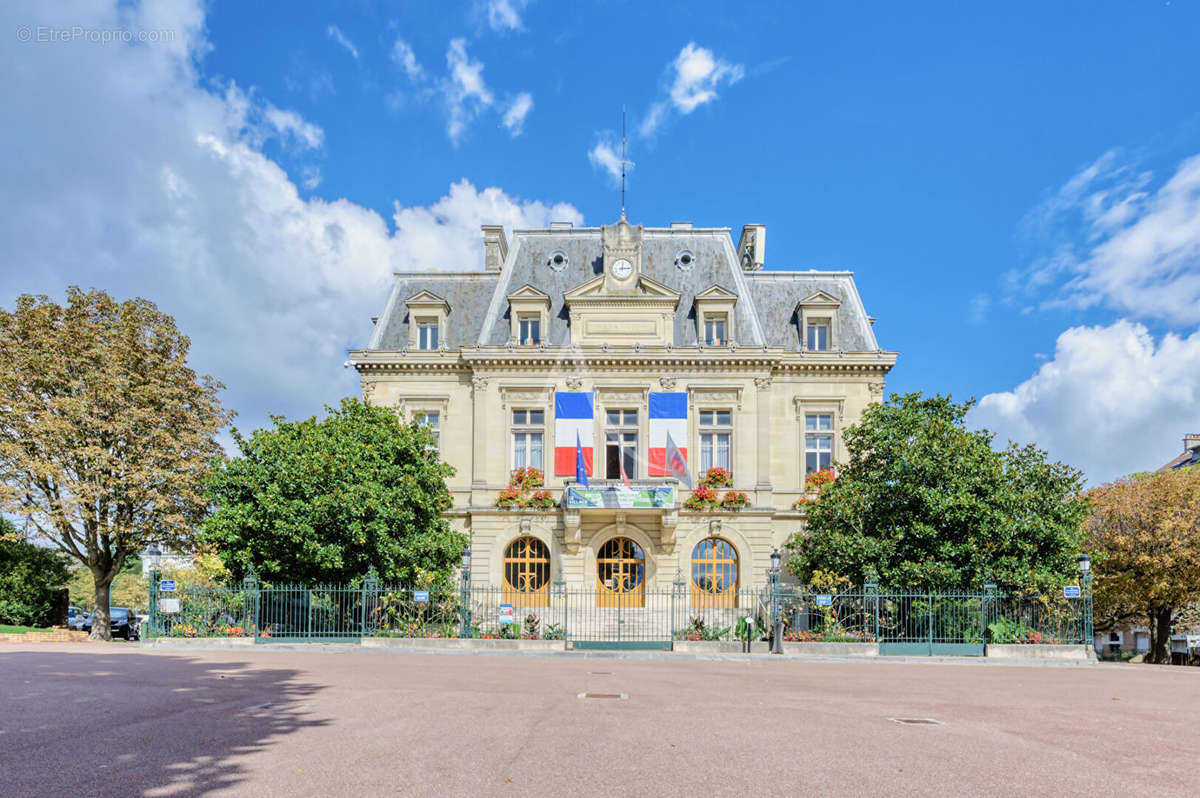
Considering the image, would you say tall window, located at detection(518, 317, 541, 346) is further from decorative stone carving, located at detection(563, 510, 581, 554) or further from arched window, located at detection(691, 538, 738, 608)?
arched window, located at detection(691, 538, 738, 608)

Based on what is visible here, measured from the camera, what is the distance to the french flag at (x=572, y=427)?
1435 inches

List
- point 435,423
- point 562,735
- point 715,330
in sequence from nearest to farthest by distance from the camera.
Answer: point 562,735
point 715,330
point 435,423

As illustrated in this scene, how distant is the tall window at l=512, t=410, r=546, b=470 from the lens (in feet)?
123

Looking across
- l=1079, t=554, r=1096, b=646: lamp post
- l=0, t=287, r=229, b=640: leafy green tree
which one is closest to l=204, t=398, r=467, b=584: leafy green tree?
l=0, t=287, r=229, b=640: leafy green tree

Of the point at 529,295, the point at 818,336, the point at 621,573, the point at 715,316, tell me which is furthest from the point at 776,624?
the point at 529,295

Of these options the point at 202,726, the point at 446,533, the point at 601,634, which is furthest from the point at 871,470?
the point at 202,726

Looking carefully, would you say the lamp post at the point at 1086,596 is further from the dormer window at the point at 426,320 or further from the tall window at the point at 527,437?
the dormer window at the point at 426,320

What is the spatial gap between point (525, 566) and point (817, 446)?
13193mm

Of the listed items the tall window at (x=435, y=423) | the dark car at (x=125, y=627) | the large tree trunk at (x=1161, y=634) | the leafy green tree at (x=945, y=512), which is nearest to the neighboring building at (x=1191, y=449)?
the large tree trunk at (x=1161, y=634)

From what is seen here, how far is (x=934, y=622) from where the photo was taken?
27.9m

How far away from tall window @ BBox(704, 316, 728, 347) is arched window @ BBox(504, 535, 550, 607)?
11.1 m

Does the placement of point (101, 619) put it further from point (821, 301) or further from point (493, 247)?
point (821, 301)

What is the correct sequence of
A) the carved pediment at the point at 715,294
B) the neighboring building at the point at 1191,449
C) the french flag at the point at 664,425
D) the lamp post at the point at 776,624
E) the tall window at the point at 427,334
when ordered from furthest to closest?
1. the neighboring building at the point at 1191,449
2. the tall window at the point at 427,334
3. the carved pediment at the point at 715,294
4. the french flag at the point at 664,425
5. the lamp post at the point at 776,624

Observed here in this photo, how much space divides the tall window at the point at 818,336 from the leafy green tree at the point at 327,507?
17500mm
